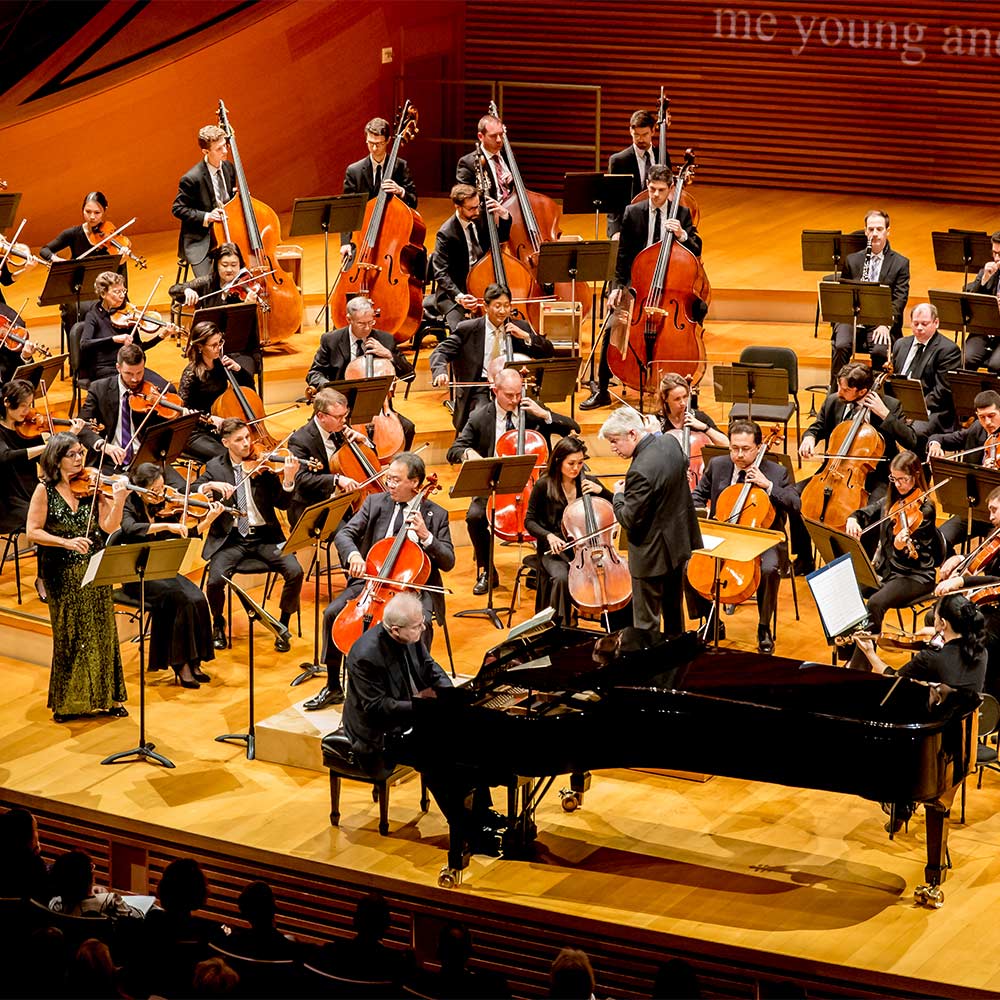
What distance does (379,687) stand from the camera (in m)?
6.35

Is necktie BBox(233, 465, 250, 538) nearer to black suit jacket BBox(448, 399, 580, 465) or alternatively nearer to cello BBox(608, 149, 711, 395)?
black suit jacket BBox(448, 399, 580, 465)

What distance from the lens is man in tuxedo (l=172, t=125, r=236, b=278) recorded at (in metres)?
9.78

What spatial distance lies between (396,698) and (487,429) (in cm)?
230

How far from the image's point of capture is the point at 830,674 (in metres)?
6.11

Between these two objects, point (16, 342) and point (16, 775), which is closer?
point (16, 775)

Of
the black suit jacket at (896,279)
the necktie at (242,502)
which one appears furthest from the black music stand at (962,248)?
the necktie at (242,502)

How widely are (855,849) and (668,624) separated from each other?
1287 mm

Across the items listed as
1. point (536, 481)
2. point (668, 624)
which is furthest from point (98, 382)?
point (668, 624)

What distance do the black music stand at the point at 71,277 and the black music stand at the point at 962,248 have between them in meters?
4.44

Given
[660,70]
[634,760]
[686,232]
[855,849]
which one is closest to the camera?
[634,760]

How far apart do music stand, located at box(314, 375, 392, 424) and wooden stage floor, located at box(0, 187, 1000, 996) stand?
1012mm

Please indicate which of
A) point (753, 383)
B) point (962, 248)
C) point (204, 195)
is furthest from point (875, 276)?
point (204, 195)

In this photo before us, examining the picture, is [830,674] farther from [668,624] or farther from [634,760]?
[668,624]

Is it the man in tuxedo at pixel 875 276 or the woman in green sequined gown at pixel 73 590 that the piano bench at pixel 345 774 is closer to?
the woman in green sequined gown at pixel 73 590
